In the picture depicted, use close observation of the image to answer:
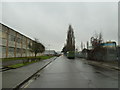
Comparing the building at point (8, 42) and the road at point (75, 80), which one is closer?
the road at point (75, 80)

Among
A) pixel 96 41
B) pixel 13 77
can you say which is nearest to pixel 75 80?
pixel 13 77

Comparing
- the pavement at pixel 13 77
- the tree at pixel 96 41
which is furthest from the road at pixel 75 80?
the tree at pixel 96 41

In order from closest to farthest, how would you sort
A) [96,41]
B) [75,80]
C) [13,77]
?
[75,80] → [13,77] → [96,41]

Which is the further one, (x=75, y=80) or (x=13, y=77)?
(x=13, y=77)

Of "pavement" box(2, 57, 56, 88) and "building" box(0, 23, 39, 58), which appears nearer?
"pavement" box(2, 57, 56, 88)

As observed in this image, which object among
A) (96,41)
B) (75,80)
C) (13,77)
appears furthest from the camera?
(96,41)

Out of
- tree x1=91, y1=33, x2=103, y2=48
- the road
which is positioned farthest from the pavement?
tree x1=91, y1=33, x2=103, y2=48

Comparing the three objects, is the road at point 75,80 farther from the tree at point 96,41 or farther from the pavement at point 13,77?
the tree at point 96,41

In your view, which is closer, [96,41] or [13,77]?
[13,77]

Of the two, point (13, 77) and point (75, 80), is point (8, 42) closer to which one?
point (13, 77)

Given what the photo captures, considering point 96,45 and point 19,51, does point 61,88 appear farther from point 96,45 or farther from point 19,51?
point 19,51

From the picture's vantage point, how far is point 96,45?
112 ft

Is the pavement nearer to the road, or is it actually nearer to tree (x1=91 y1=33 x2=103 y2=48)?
the road

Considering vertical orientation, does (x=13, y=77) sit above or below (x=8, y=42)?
below
